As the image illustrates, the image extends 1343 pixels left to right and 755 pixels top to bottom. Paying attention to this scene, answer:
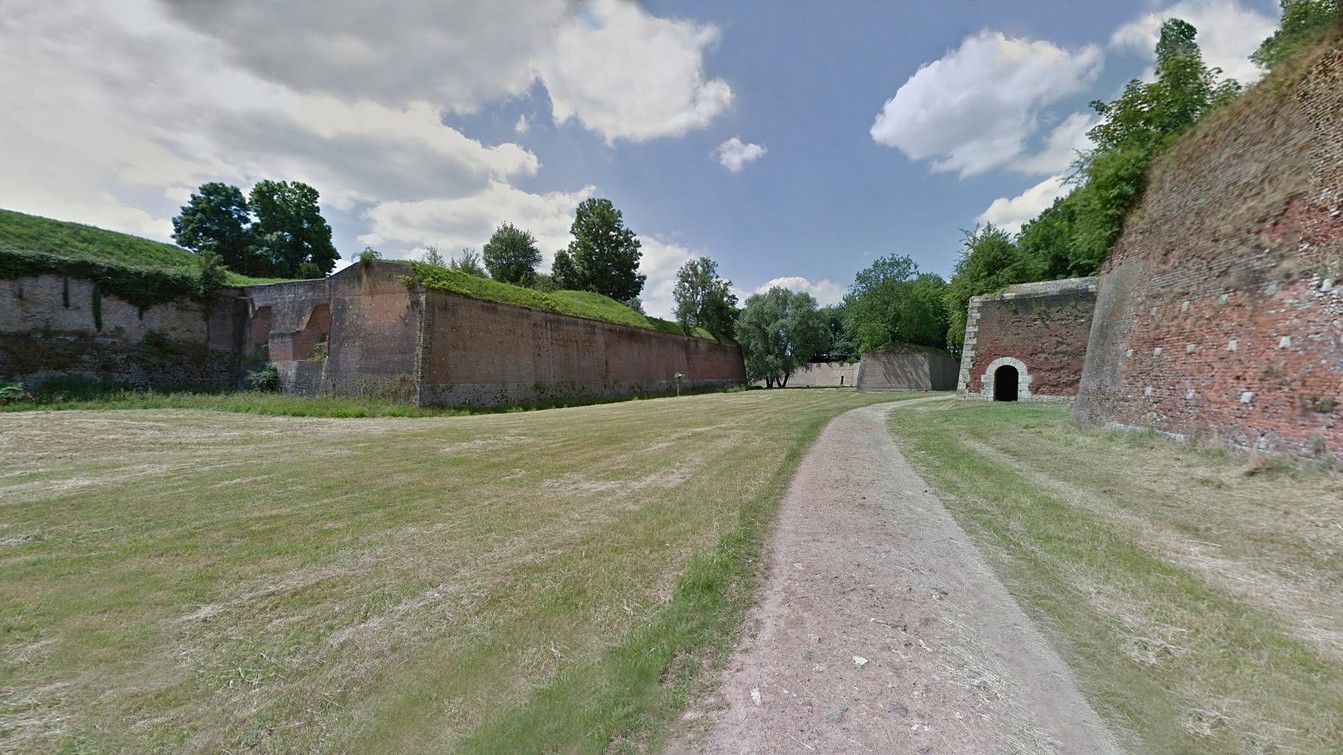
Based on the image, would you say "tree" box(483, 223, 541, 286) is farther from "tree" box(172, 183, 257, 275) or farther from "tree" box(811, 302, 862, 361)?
"tree" box(811, 302, 862, 361)

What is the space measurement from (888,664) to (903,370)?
37.8m

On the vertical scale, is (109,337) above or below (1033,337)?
below

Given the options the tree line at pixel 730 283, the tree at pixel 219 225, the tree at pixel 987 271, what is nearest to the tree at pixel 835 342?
the tree line at pixel 730 283

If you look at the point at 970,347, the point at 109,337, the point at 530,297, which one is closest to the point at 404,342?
the point at 530,297

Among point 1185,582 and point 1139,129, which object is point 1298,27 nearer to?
point 1139,129

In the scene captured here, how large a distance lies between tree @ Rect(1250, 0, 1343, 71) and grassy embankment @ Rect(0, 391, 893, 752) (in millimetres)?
11420

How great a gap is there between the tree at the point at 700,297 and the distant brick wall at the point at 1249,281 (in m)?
31.5

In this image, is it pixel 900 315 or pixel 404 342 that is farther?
pixel 900 315

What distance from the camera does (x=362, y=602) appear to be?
3217mm

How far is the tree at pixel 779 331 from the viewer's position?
42875 millimetres

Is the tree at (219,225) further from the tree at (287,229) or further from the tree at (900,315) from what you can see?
the tree at (900,315)

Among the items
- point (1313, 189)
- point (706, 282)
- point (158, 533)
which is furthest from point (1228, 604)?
point (706, 282)

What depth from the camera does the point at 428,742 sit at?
1.98 m

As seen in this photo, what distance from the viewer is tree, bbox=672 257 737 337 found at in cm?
4081
